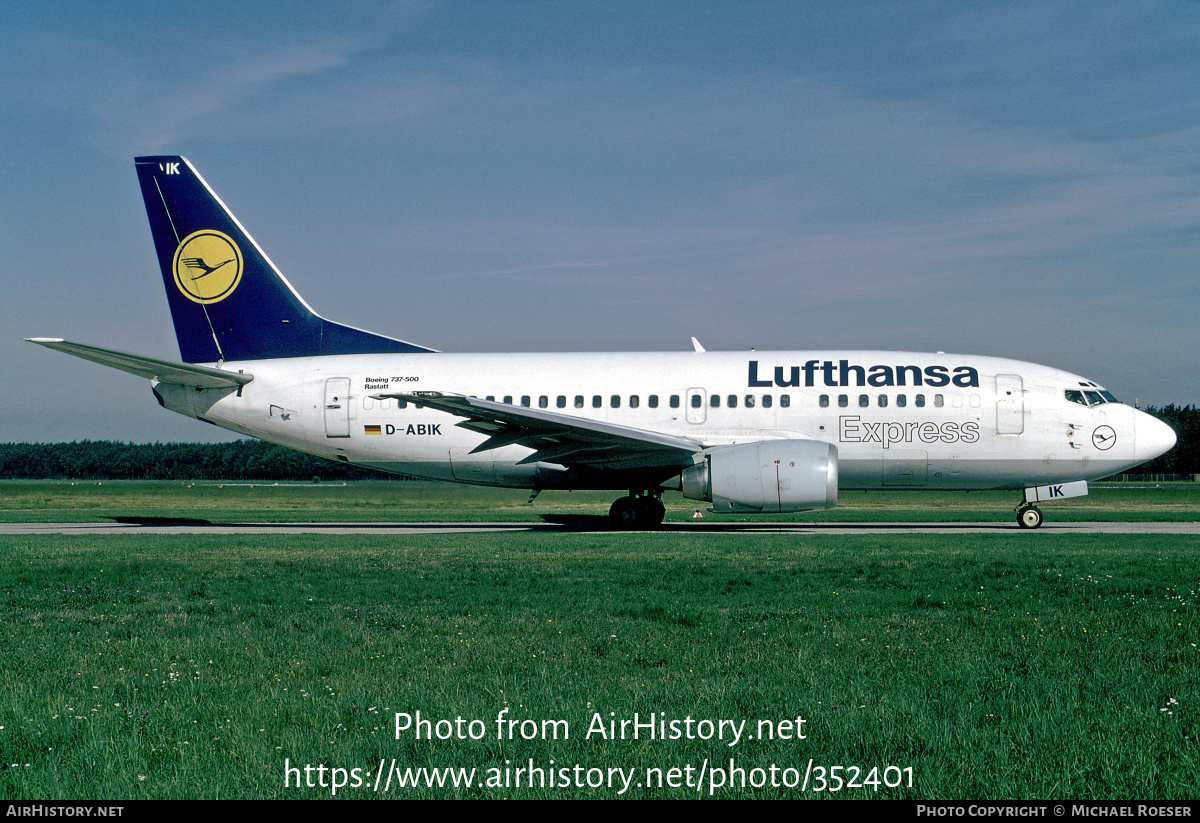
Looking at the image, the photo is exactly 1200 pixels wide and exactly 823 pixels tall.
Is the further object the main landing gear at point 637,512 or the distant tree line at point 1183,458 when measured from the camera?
the distant tree line at point 1183,458

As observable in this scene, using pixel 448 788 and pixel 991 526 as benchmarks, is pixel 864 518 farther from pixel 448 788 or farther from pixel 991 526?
pixel 448 788

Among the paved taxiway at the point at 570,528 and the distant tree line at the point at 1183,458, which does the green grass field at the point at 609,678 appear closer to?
the paved taxiway at the point at 570,528

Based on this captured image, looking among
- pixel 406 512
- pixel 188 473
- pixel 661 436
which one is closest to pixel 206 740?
pixel 661 436

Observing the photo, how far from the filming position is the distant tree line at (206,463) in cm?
7769

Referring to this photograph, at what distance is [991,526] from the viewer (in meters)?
21.1

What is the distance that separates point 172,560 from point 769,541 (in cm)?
913

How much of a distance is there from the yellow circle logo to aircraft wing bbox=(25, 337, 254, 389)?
6.40 ft

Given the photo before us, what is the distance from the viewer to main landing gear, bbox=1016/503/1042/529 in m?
19.8

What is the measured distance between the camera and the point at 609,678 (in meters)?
5.75

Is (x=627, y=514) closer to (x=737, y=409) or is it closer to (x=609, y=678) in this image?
(x=737, y=409)

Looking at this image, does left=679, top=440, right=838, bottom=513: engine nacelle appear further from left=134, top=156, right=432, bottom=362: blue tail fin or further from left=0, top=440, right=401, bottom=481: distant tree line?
left=0, top=440, right=401, bottom=481: distant tree line

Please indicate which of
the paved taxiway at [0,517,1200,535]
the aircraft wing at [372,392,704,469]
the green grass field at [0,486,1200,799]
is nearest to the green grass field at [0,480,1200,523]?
the paved taxiway at [0,517,1200,535]

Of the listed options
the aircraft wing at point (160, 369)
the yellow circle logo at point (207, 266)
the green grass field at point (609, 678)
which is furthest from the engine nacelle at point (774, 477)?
the yellow circle logo at point (207, 266)

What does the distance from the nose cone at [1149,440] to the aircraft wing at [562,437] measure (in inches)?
356
